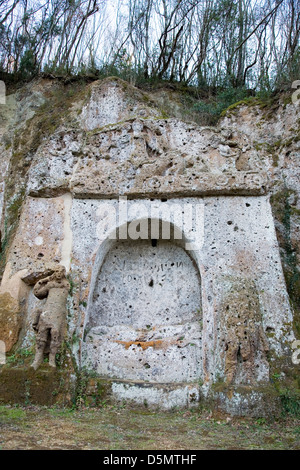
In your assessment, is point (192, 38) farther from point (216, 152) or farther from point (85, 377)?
point (85, 377)

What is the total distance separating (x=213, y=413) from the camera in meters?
6.73

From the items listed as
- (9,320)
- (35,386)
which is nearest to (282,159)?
(9,320)

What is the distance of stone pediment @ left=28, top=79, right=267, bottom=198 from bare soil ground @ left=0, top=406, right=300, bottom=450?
4.12 metres

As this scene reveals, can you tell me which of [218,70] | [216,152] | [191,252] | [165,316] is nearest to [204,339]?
[165,316]

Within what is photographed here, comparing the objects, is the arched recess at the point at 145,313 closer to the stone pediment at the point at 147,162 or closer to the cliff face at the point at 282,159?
the stone pediment at the point at 147,162

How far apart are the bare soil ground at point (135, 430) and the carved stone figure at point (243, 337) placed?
74cm

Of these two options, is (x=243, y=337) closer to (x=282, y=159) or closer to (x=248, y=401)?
(x=248, y=401)

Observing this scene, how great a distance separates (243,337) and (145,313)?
2.34 m

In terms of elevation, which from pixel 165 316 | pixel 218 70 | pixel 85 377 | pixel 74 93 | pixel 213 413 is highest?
pixel 218 70

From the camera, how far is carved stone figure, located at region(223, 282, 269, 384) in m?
6.93

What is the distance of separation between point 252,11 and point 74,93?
713cm

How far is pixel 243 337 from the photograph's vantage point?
23.0 feet

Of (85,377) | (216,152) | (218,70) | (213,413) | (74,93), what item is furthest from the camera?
(218,70)

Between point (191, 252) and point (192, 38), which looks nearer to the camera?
point (191, 252)
